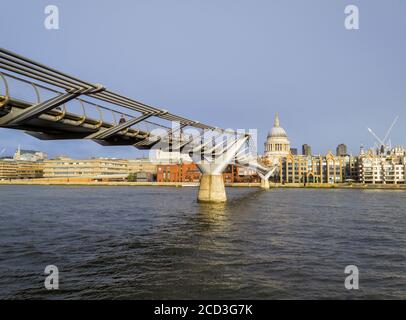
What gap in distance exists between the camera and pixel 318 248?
2336 cm

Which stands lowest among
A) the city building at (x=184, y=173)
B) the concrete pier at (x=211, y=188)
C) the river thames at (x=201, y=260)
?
the river thames at (x=201, y=260)

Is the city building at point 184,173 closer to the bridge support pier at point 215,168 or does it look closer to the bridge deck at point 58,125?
the bridge support pier at point 215,168

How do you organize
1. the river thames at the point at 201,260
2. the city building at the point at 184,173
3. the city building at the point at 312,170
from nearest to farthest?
1. the river thames at the point at 201,260
2. the city building at the point at 312,170
3. the city building at the point at 184,173

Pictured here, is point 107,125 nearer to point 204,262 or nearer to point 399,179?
point 204,262

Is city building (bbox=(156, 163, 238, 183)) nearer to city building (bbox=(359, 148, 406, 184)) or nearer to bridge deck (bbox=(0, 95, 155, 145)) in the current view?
city building (bbox=(359, 148, 406, 184))

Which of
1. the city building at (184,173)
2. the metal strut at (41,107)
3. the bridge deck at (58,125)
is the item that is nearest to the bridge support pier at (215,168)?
the bridge deck at (58,125)

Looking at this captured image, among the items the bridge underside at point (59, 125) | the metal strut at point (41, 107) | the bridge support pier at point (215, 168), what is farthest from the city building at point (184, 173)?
the metal strut at point (41, 107)

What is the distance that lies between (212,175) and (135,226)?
2722 centimetres

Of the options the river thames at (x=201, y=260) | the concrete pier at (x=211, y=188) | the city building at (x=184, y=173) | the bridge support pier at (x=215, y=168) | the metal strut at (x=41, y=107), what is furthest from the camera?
the city building at (x=184, y=173)

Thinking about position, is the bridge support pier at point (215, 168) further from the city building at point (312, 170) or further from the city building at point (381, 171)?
the city building at point (381, 171)

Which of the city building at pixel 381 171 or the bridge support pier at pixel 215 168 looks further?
the city building at pixel 381 171

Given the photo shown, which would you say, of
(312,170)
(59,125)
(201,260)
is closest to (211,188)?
(59,125)

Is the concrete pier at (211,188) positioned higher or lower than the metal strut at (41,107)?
lower
